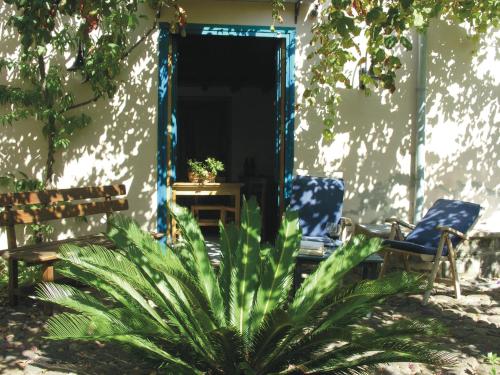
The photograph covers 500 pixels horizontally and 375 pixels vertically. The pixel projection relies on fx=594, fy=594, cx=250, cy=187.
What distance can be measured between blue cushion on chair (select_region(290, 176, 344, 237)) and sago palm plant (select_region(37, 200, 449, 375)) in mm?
2651

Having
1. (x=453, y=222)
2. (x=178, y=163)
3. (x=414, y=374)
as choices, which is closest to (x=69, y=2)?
(x=414, y=374)

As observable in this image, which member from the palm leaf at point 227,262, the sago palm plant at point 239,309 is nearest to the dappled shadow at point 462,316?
the sago palm plant at point 239,309

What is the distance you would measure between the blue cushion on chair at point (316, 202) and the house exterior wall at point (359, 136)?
276 mm

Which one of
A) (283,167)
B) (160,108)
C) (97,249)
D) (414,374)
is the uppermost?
(160,108)

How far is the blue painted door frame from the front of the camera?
240 inches

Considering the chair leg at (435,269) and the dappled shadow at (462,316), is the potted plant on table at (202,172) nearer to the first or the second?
the dappled shadow at (462,316)

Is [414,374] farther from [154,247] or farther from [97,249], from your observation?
[97,249]

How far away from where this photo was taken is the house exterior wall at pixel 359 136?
6.06 meters

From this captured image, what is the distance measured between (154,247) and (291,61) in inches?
140

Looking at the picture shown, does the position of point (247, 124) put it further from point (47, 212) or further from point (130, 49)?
point (47, 212)

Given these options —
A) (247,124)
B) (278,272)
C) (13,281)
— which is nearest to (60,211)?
(13,281)

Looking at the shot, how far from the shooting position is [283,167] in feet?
20.8

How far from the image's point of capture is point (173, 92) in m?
6.20

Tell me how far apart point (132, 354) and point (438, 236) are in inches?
133
